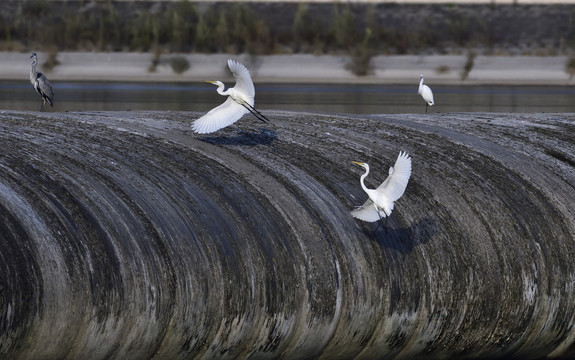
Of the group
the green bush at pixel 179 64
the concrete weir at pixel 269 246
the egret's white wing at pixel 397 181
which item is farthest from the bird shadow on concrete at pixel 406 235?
the green bush at pixel 179 64

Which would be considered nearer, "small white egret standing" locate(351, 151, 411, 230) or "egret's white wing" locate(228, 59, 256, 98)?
"small white egret standing" locate(351, 151, 411, 230)

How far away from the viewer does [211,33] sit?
68.0m

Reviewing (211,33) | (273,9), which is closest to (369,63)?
(211,33)

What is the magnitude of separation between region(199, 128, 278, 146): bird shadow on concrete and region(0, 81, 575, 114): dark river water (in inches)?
777

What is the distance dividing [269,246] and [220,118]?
1.88 m

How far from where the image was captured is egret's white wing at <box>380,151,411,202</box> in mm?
8639

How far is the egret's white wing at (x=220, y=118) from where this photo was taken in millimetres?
10039

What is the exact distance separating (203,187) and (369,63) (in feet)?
171

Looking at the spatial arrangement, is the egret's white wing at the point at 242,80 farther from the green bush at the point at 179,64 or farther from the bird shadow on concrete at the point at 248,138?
the green bush at the point at 179,64

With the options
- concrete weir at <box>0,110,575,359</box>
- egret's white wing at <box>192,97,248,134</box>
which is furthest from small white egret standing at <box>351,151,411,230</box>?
egret's white wing at <box>192,97,248,134</box>

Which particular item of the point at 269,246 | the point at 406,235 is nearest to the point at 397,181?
the point at 406,235

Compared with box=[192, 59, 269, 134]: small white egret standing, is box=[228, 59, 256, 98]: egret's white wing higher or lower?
higher

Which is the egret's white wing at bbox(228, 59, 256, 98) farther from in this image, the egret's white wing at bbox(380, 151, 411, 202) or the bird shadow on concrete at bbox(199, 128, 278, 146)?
the egret's white wing at bbox(380, 151, 411, 202)

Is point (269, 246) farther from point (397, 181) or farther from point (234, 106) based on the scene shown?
point (234, 106)
